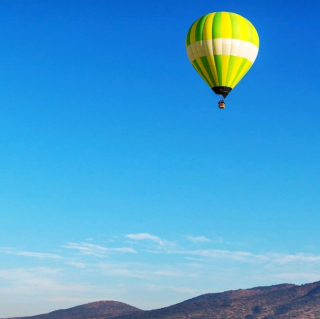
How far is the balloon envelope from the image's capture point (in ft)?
273

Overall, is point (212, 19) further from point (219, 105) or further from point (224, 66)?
point (219, 105)

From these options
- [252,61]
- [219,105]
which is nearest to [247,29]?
[252,61]

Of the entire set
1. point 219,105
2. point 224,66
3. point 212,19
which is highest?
point 212,19

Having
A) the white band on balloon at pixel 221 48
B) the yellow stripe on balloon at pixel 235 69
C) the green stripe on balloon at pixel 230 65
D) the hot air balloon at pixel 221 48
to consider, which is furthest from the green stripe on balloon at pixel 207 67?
the yellow stripe on balloon at pixel 235 69

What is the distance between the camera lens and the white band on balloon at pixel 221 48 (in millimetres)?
83375

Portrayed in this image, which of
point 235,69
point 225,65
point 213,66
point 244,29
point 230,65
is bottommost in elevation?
point 235,69

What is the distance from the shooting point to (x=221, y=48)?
83.4m

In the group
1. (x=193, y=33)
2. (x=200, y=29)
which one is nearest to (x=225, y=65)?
(x=200, y=29)

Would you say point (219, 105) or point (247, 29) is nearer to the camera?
point (219, 105)

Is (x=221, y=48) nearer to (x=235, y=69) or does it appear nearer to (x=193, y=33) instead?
(x=235, y=69)

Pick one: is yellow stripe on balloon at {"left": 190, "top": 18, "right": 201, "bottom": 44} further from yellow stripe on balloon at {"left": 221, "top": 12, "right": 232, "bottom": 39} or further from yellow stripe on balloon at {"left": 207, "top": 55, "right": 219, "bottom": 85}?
yellow stripe on balloon at {"left": 221, "top": 12, "right": 232, "bottom": 39}

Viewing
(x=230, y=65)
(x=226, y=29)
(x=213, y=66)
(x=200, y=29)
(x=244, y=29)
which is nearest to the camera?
(x=213, y=66)

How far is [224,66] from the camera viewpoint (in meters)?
83.4

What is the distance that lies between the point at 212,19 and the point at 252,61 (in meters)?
7.61
